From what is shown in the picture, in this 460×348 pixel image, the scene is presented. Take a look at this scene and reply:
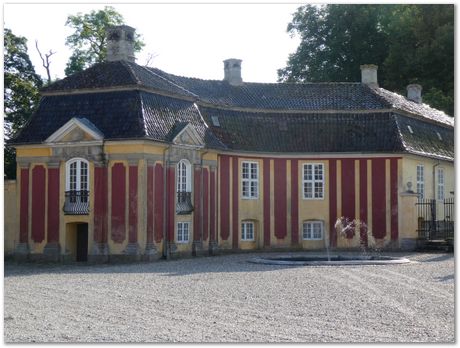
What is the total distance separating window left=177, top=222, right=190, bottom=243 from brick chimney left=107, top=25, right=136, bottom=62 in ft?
24.4

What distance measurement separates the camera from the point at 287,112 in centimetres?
3872

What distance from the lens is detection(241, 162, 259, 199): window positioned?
3684cm

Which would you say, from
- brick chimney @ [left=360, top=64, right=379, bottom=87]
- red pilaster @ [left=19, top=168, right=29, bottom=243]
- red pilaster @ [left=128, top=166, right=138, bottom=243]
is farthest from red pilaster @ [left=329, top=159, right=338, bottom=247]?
red pilaster @ [left=19, top=168, right=29, bottom=243]

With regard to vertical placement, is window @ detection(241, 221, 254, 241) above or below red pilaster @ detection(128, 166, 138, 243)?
below

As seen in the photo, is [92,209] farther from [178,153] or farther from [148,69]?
[148,69]

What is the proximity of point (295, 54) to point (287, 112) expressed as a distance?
1935 cm

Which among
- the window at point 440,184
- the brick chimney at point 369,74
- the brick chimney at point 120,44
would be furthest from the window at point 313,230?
the brick chimney at point 120,44

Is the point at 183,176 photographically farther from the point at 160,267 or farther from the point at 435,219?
Answer: the point at 435,219

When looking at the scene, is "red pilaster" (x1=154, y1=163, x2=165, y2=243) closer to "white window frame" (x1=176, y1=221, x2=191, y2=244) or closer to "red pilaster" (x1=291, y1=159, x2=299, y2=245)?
"white window frame" (x1=176, y1=221, x2=191, y2=244)

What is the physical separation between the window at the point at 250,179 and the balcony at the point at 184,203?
4.02 m

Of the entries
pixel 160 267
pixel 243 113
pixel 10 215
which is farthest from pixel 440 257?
pixel 10 215

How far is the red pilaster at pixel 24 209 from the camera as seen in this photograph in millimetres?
32719

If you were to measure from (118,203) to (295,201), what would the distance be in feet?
30.4

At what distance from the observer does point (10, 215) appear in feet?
113
